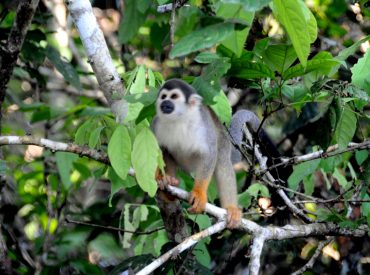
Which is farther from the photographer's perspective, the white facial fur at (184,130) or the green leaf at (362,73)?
the white facial fur at (184,130)

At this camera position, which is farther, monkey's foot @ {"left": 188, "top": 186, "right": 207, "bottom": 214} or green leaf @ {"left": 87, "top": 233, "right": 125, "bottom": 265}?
green leaf @ {"left": 87, "top": 233, "right": 125, "bottom": 265}

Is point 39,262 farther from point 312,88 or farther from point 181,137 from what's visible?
point 312,88

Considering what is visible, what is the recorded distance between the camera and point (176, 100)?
3756 millimetres

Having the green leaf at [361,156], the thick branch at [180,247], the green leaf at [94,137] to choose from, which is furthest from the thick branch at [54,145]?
the green leaf at [361,156]

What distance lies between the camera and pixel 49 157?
18.5 feet

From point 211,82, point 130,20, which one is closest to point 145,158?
point 211,82

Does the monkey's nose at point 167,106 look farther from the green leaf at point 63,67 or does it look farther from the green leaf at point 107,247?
the green leaf at point 107,247

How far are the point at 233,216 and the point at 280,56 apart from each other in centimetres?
100

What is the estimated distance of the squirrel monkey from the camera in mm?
3746

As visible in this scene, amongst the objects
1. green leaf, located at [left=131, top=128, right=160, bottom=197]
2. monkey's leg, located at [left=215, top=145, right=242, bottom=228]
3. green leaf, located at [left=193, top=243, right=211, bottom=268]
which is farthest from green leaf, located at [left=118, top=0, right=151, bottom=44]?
green leaf, located at [left=131, top=128, right=160, bottom=197]

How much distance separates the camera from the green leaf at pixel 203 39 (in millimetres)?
2225

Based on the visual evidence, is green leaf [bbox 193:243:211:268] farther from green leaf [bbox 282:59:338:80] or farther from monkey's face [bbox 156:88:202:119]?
green leaf [bbox 282:59:338:80]

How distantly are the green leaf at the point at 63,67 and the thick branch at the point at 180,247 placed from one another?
226 centimetres

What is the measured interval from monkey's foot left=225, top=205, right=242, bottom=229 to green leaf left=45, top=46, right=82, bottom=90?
1.83 metres
